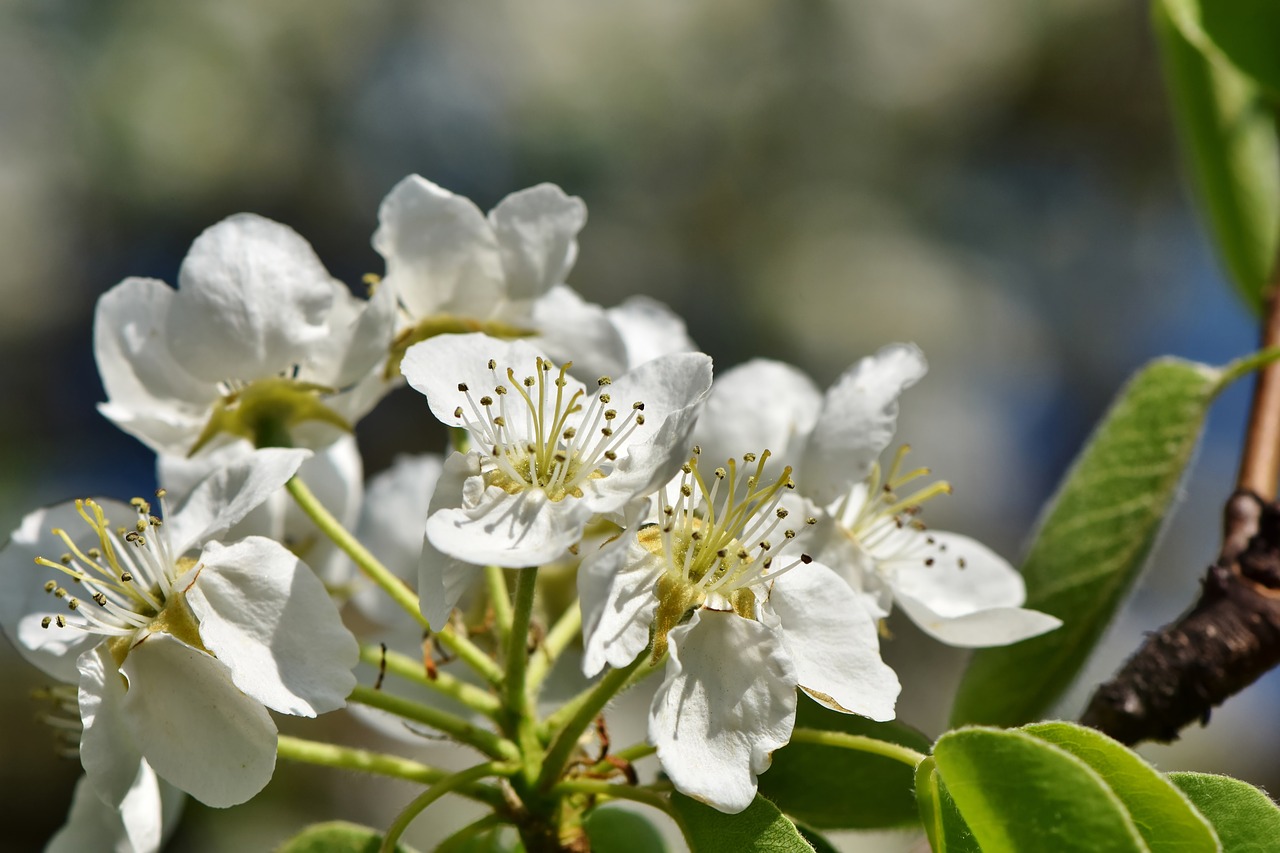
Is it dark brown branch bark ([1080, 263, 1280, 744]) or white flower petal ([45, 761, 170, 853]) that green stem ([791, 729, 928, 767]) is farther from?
white flower petal ([45, 761, 170, 853])

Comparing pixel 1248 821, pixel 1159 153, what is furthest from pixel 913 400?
pixel 1248 821

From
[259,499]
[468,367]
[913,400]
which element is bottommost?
[913,400]

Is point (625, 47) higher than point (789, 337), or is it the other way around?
point (625, 47)

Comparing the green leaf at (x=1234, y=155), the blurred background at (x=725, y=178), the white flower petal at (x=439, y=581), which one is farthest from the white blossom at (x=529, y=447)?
the blurred background at (x=725, y=178)

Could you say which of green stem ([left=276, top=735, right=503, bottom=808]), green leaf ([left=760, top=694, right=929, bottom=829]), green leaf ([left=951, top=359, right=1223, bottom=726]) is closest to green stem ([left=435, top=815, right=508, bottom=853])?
green stem ([left=276, top=735, right=503, bottom=808])

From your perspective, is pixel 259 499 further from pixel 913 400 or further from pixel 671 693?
pixel 913 400

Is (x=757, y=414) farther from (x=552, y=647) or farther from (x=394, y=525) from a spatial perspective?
(x=394, y=525)

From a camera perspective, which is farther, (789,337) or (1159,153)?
(1159,153)

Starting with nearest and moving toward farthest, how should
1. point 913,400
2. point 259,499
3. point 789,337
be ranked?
point 259,499 → point 789,337 → point 913,400
